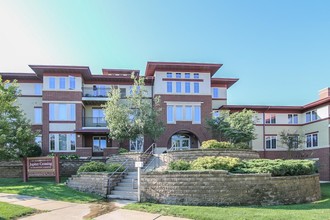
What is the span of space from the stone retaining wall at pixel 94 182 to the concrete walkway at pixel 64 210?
82.9 inches

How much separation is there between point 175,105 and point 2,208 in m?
21.5

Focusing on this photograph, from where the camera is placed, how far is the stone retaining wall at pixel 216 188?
1330cm

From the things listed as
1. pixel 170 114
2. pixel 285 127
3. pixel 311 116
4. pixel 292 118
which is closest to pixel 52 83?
pixel 170 114

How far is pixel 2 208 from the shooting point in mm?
11227

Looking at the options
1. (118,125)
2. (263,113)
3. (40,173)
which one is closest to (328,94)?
(263,113)

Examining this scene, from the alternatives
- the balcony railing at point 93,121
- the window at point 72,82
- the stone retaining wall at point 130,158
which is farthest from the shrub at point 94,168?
the balcony railing at point 93,121

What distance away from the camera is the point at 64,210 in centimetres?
1155

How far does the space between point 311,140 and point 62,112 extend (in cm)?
Result: 2678

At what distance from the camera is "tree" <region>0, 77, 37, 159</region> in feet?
62.3

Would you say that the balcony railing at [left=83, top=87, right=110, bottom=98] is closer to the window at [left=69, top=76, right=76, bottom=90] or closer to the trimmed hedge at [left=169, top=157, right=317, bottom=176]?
the window at [left=69, top=76, right=76, bottom=90]

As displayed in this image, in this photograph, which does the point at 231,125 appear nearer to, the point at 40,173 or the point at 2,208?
the point at 40,173

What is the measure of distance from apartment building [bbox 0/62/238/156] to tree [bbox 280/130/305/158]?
31.0ft

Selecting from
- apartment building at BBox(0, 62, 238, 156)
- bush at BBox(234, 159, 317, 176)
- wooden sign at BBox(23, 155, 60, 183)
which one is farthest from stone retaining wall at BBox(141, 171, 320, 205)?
apartment building at BBox(0, 62, 238, 156)

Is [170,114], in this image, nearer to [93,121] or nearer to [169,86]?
[169,86]
